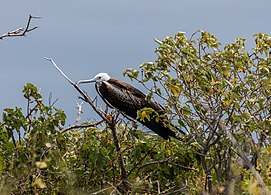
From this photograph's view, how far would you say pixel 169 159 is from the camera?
25.2 feet

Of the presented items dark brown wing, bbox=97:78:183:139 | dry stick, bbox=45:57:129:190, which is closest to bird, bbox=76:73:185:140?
dark brown wing, bbox=97:78:183:139

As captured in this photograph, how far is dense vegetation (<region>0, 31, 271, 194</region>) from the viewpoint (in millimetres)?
7082

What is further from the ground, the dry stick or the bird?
the bird

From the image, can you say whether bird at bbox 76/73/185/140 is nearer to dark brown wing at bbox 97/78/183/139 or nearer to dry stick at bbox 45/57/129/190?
dark brown wing at bbox 97/78/183/139

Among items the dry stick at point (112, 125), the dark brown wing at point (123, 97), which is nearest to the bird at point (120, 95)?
the dark brown wing at point (123, 97)

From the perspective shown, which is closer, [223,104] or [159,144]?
[223,104]

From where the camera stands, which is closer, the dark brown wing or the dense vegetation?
the dense vegetation

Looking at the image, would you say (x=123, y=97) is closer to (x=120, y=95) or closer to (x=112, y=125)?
(x=120, y=95)

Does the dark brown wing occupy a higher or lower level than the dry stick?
higher

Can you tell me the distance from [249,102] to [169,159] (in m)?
1.00

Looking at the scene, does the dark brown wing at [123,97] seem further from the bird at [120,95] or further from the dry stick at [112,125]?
the dry stick at [112,125]

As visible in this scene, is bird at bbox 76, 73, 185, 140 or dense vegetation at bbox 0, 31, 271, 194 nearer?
dense vegetation at bbox 0, 31, 271, 194

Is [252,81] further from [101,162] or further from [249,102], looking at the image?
[101,162]

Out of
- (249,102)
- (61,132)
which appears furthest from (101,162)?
(249,102)
